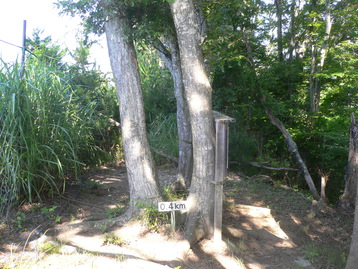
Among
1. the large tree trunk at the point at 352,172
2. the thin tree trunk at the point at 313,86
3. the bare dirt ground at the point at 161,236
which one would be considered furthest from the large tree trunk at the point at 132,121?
the thin tree trunk at the point at 313,86

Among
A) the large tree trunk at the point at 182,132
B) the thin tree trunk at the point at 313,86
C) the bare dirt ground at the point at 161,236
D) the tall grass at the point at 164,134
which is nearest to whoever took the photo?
the bare dirt ground at the point at 161,236

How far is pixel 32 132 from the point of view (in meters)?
5.15

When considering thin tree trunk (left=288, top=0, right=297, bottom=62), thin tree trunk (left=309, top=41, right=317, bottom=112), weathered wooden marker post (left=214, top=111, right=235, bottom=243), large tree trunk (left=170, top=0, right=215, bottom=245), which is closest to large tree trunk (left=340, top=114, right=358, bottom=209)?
weathered wooden marker post (left=214, top=111, right=235, bottom=243)

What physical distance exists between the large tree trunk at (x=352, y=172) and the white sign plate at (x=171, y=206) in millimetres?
4652

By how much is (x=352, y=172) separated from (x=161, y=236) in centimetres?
497

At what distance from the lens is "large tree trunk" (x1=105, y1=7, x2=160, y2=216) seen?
194 inches

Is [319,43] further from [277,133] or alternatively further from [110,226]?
[110,226]

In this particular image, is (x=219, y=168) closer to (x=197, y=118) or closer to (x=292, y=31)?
(x=197, y=118)

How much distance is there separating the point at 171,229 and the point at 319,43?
8.82 metres

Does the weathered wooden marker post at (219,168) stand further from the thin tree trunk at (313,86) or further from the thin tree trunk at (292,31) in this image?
the thin tree trunk at (292,31)

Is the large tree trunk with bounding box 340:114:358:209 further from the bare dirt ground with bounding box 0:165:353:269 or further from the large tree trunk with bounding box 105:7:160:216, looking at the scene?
the large tree trunk with bounding box 105:7:160:216

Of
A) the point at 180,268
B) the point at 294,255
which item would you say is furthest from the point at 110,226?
the point at 294,255

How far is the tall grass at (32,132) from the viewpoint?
495 cm

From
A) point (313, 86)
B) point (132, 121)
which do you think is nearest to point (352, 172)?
point (313, 86)
